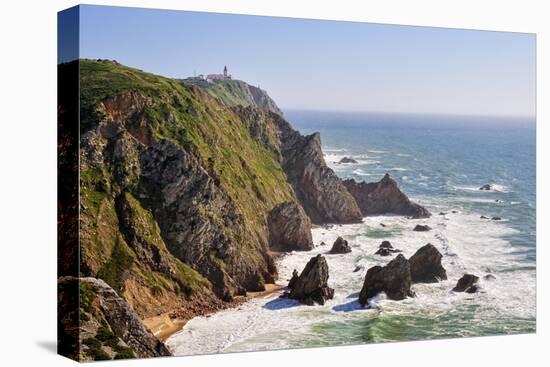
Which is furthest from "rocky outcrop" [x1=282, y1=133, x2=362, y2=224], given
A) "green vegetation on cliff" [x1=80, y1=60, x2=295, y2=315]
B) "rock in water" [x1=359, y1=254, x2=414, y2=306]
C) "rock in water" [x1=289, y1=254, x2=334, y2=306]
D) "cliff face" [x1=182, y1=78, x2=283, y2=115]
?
"rock in water" [x1=359, y1=254, x2=414, y2=306]

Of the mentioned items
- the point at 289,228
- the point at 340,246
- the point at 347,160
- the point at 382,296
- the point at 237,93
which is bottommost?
the point at 382,296

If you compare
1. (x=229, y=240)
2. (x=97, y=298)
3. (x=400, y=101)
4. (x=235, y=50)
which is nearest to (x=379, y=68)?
(x=400, y=101)

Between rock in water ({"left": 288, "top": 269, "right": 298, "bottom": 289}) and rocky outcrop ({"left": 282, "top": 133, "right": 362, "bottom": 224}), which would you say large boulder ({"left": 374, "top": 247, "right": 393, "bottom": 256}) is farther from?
rock in water ({"left": 288, "top": 269, "right": 298, "bottom": 289})

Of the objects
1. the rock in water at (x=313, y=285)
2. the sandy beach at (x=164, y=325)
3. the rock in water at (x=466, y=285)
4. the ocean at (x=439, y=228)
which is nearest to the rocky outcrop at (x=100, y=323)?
the sandy beach at (x=164, y=325)

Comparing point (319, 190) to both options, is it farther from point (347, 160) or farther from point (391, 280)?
point (391, 280)

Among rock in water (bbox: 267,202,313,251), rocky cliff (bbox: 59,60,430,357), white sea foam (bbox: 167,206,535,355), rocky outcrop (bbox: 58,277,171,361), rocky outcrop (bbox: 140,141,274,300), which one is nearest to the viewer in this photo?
rocky outcrop (bbox: 58,277,171,361)

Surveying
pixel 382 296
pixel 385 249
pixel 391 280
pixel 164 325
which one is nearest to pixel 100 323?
pixel 164 325

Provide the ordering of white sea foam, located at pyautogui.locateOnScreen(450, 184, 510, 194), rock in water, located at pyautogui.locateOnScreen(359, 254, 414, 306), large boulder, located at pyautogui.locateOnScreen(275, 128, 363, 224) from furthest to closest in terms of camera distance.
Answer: white sea foam, located at pyautogui.locateOnScreen(450, 184, 510, 194) < large boulder, located at pyautogui.locateOnScreen(275, 128, 363, 224) < rock in water, located at pyautogui.locateOnScreen(359, 254, 414, 306)
